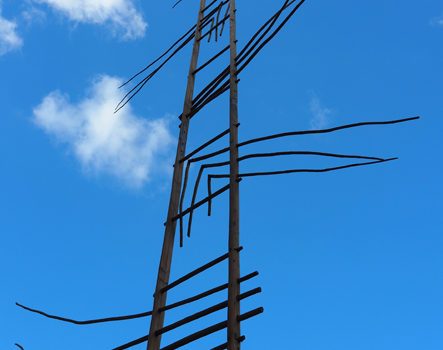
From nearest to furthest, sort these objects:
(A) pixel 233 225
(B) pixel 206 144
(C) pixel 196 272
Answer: (A) pixel 233 225, (C) pixel 196 272, (B) pixel 206 144

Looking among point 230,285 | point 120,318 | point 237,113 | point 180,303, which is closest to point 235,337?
point 230,285

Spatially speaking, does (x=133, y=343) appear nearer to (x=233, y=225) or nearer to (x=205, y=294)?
(x=205, y=294)

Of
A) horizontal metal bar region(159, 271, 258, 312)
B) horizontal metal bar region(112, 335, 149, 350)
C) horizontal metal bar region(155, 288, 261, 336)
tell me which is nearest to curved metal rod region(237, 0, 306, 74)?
horizontal metal bar region(159, 271, 258, 312)

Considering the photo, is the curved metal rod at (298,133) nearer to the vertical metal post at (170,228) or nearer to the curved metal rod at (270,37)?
the vertical metal post at (170,228)

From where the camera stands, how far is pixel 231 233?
3039mm

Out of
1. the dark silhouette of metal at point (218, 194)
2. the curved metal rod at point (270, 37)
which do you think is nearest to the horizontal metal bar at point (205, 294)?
the dark silhouette of metal at point (218, 194)

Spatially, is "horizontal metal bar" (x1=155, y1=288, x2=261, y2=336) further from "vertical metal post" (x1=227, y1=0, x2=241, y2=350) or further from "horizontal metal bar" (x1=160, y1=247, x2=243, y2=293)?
"horizontal metal bar" (x1=160, y1=247, x2=243, y2=293)

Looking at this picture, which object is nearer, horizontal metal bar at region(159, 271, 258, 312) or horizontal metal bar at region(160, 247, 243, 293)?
horizontal metal bar at region(159, 271, 258, 312)

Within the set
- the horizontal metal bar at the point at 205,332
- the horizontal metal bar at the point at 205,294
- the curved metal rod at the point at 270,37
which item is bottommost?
the horizontal metal bar at the point at 205,332

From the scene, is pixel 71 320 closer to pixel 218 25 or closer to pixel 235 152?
pixel 235 152

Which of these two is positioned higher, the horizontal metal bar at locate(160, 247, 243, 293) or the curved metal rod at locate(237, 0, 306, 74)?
the curved metal rod at locate(237, 0, 306, 74)

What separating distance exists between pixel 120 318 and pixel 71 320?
1.49 feet

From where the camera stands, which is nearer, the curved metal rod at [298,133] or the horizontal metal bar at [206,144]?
the curved metal rod at [298,133]

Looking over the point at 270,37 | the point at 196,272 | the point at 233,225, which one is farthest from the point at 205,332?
the point at 270,37
